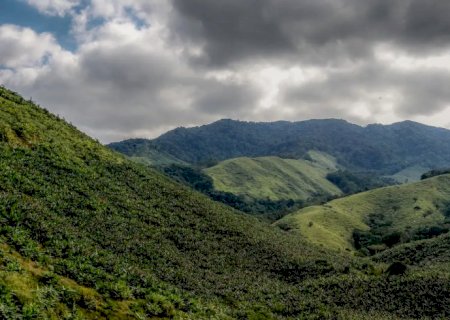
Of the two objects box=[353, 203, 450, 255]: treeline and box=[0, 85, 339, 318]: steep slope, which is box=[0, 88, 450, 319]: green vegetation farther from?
box=[353, 203, 450, 255]: treeline

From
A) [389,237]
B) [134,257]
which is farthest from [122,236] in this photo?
[389,237]

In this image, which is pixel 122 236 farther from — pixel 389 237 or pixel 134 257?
pixel 389 237

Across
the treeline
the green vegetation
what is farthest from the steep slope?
the treeline

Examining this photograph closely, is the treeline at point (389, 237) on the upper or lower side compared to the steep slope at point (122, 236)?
lower

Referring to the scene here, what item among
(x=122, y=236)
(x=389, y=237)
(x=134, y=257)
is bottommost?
(x=389, y=237)

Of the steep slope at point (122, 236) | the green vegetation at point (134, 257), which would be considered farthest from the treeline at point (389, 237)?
the green vegetation at point (134, 257)

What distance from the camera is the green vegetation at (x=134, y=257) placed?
37188mm

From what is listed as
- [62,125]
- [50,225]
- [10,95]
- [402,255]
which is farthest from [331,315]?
[10,95]

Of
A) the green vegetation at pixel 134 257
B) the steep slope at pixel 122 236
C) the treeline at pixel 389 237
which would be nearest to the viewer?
the green vegetation at pixel 134 257

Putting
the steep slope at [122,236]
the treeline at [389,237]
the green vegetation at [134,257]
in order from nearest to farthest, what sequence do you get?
the green vegetation at [134,257], the steep slope at [122,236], the treeline at [389,237]

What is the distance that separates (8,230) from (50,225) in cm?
1240

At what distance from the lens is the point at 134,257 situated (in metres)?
66.1

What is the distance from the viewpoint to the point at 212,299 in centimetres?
6016

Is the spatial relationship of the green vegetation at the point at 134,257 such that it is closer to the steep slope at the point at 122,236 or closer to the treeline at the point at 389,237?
the steep slope at the point at 122,236
